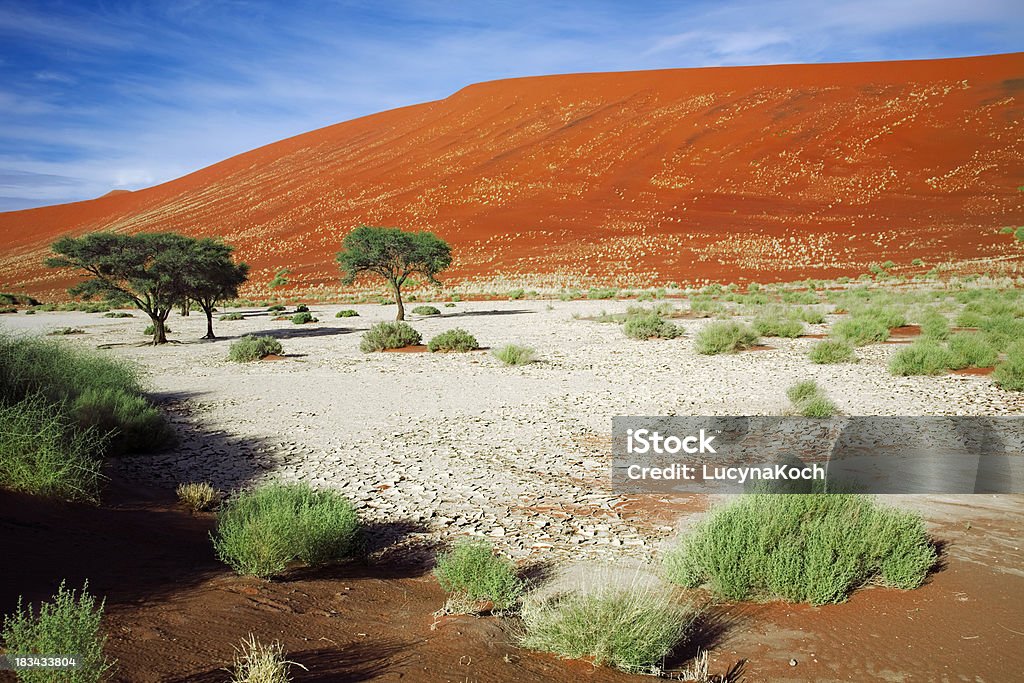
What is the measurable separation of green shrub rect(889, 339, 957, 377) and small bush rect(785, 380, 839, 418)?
132 inches

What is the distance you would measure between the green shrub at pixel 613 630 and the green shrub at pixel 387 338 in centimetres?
1571

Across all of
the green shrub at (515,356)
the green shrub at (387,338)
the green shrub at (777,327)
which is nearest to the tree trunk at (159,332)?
the green shrub at (387,338)

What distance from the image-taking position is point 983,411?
32.7ft

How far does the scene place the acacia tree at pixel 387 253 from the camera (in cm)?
2888

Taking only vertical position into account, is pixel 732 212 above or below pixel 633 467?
above

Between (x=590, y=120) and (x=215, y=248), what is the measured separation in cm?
6554

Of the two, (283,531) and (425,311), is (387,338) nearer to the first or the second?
(425,311)

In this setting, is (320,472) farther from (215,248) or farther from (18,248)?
(18,248)

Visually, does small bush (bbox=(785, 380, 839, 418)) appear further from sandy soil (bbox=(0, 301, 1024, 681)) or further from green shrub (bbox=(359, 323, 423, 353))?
green shrub (bbox=(359, 323, 423, 353))

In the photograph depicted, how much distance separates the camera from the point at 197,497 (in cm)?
670

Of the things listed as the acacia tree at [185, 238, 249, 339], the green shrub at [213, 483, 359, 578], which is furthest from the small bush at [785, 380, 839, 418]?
the acacia tree at [185, 238, 249, 339]

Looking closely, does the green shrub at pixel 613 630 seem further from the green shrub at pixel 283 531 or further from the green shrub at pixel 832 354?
the green shrub at pixel 832 354

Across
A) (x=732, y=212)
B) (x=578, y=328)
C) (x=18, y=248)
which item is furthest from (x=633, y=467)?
(x=18, y=248)

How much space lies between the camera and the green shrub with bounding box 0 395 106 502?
5734mm
